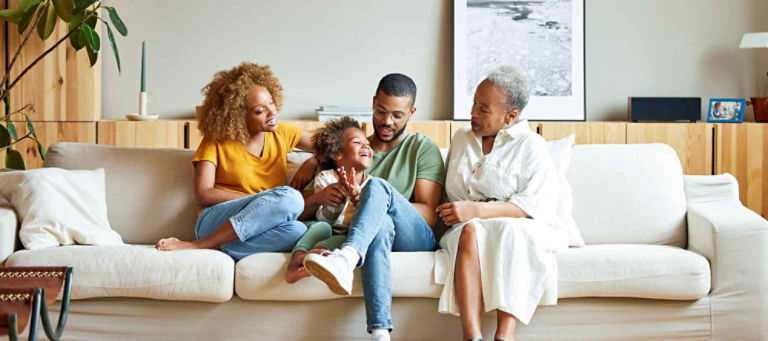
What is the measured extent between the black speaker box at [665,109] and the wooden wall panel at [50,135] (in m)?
3.14

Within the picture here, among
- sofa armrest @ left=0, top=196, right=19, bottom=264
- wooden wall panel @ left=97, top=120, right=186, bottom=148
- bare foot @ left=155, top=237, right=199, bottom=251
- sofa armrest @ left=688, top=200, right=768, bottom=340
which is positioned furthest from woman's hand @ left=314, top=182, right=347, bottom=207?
wooden wall panel @ left=97, top=120, right=186, bottom=148

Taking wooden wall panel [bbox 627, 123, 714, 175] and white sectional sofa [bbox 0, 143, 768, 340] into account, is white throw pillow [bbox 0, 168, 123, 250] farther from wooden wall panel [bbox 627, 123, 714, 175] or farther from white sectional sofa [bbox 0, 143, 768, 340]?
wooden wall panel [bbox 627, 123, 714, 175]

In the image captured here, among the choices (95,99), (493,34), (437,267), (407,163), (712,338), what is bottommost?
(712,338)

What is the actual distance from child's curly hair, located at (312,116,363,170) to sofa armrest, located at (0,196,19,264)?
3.54 feet

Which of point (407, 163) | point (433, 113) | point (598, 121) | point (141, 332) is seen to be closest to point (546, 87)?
point (598, 121)

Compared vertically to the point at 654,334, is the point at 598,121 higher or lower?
higher

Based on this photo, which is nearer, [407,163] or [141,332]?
[141,332]

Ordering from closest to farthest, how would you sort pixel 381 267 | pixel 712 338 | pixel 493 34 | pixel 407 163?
pixel 381 267
pixel 712 338
pixel 407 163
pixel 493 34

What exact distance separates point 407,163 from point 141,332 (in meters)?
1.10

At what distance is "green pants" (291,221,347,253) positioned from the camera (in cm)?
262

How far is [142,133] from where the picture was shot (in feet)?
14.9

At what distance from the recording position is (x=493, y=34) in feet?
16.2

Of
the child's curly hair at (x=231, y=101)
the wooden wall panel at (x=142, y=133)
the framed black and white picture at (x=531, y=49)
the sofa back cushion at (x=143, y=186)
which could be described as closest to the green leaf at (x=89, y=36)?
the wooden wall panel at (x=142, y=133)

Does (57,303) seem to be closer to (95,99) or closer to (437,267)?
(437,267)
